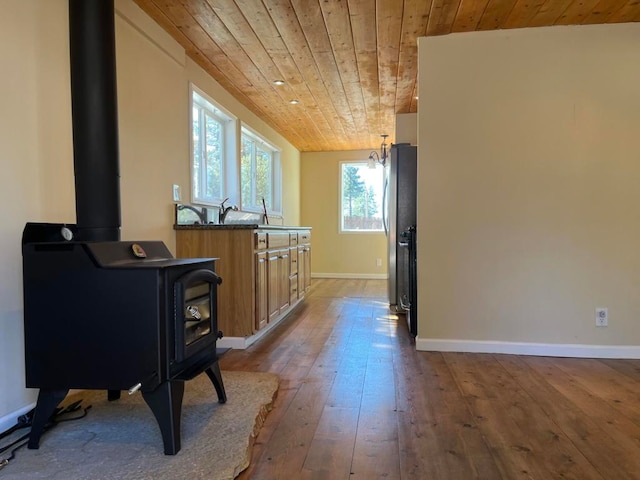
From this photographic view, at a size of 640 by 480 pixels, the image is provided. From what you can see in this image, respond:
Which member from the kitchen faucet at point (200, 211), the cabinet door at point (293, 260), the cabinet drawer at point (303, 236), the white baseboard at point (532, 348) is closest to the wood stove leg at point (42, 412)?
the kitchen faucet at point (200, 211)

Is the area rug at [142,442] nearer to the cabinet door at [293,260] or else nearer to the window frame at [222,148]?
the window frame at [222,148]

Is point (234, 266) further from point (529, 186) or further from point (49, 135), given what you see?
point (529, 186)

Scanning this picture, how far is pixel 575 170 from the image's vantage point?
280 centimetres

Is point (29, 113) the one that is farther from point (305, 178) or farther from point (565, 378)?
point (305, 178)

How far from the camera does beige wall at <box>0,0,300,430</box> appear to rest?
1748 mm

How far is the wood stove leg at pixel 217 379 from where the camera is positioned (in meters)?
1.93

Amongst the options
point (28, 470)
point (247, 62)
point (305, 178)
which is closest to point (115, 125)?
point (28, 470)

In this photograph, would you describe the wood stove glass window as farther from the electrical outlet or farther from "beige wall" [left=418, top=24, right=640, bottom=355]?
the electrical outlet

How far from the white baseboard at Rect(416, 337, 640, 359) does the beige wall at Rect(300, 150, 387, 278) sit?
4339 mm

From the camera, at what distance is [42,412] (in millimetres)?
1600

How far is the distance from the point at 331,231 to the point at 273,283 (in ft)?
12.8

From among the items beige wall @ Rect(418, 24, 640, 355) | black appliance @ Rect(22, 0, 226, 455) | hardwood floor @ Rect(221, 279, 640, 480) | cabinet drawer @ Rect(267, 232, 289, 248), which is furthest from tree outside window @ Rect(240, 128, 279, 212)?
black appliance @ Rect(22, 0, 226, 455)

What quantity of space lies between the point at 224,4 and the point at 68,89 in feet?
3.42

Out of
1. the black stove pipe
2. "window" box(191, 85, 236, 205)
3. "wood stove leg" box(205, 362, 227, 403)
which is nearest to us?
the black stove pipe
